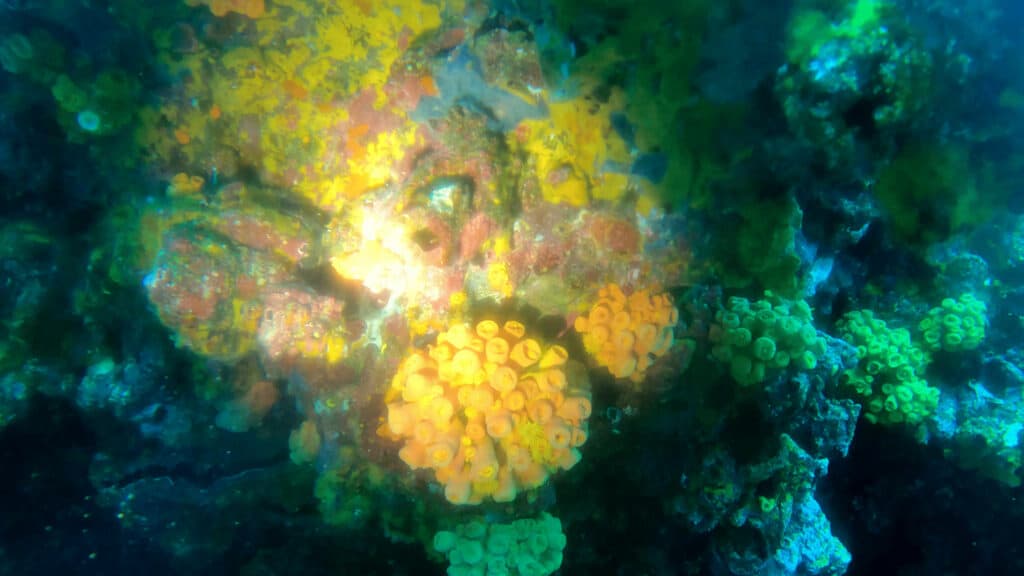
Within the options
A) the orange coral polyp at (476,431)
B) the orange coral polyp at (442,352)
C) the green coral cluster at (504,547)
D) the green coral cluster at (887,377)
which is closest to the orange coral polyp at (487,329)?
the orange coral polyp at (442,352)

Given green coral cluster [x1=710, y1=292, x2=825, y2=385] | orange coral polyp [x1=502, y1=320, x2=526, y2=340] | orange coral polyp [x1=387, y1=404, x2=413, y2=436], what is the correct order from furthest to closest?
green coral cluster [x1=710, y1=292, x2=825, y2=385] < orange coral polyp [x1=502, y1=320, x2=526, y2=340] < orange coral polyp [x1=387, y1=404, x2=413, y2=436]

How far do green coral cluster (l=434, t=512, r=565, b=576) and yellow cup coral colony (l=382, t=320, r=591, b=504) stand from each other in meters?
0.31

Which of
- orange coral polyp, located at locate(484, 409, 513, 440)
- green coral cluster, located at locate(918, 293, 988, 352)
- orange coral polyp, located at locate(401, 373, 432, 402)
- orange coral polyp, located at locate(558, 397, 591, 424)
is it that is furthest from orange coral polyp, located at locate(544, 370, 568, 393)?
green coral cluster, located at locate(918, 293, 988, 352)

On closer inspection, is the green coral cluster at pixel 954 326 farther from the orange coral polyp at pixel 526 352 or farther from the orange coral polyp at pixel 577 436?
the orange coral polyp at pixel 526 352

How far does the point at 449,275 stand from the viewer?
12.5 feet

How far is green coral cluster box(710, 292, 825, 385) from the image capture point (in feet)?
12.9

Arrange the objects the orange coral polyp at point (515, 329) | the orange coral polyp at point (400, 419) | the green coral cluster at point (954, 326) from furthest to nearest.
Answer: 1. the green coral cluster at point (954, 326)
2. the orange coral polyp at point (515, 329)
3. the orange coral polyp at point (400, 419)

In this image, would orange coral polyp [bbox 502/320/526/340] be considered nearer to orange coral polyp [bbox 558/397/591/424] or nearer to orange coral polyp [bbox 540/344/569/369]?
orange coral polyp [bbox 540/344/569/369]

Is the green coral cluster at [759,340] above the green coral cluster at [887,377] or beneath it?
beneath

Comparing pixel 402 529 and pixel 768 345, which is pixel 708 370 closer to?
pixel 768 345

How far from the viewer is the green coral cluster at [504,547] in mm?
3666

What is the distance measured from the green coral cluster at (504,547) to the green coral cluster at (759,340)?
6.05ft

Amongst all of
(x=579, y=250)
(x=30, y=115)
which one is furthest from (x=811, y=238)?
(x=30, y=115)

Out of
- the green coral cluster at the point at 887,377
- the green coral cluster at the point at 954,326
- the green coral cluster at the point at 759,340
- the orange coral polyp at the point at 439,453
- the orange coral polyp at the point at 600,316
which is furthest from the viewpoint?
the green coral cluster at the point at 954,326
